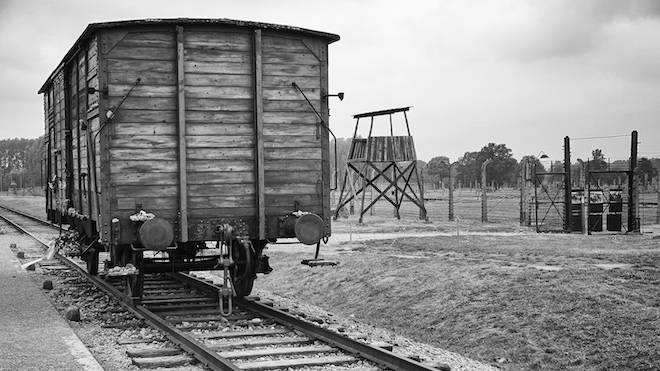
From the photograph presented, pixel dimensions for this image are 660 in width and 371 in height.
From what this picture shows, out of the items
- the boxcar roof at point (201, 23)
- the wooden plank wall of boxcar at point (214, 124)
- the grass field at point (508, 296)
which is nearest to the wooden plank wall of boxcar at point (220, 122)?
the wooden plank wall of boxcar at point (214, 124)

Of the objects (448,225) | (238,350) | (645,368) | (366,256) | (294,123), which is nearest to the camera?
(238,350)

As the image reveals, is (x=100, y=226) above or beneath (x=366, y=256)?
above

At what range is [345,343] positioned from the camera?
308 inches

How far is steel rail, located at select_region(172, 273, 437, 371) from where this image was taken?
22.3 ft

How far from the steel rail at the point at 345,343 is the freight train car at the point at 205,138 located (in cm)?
65

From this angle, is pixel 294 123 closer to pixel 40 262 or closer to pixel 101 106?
pixel 101 106

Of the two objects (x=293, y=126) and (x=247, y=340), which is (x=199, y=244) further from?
(x=247, y=340)

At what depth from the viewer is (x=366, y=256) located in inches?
671

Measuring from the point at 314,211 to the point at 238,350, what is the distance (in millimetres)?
3053

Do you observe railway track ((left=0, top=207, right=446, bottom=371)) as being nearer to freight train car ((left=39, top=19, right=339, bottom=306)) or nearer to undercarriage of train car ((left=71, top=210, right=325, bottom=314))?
undercarriage of train car ((left=71, top=210, right=325, bottom=314))

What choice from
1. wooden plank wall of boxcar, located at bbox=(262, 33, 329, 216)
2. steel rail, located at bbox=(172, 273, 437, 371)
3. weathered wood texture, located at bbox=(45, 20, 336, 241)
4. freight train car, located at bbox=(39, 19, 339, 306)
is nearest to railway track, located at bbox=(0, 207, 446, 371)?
steel rail, located at bbox=(172, 273, 437, 371)

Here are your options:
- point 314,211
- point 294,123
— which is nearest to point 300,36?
point 294,123

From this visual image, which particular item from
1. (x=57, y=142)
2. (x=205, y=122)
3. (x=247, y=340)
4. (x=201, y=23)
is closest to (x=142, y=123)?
(x=205, y=122)

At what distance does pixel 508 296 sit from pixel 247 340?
4934mm
